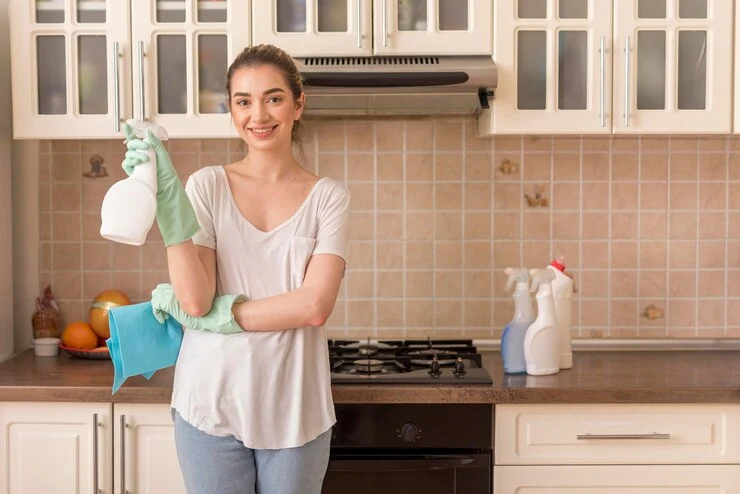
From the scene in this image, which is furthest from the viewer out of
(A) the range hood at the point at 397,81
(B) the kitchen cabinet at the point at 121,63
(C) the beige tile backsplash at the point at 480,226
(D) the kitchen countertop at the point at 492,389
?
(C) the beige tile backsplash at the point at 480,226

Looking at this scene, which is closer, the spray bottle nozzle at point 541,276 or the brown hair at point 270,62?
the brown hair at point 270,62

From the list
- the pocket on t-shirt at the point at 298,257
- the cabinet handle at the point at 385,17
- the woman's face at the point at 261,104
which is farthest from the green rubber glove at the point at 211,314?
the cabinet handle at the point at 385,17

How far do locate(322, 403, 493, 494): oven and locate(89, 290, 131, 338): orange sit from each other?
841 millimetres

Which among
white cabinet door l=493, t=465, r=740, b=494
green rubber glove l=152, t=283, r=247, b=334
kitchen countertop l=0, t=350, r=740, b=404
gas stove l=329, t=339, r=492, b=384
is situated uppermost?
green rubber glove l=152, t=283, r=247, b=334

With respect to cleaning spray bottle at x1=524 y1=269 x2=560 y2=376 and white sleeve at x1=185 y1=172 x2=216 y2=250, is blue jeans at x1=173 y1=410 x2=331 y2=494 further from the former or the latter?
cleaning spray bottle at x1=524 y1=269 x2=560 y2=376

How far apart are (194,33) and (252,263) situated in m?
0.85

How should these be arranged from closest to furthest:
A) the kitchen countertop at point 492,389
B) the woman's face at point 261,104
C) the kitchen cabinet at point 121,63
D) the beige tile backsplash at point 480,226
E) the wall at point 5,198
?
the woman's face at point 261,104 < the kitchen countertop at point 492,389 < the kitchen cabinet at point 121,63 < the wall at point 5,198 < the beige tile backsplash at point 480,226

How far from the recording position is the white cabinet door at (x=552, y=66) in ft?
8.05

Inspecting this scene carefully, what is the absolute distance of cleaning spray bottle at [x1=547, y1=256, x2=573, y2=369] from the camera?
2.50 m

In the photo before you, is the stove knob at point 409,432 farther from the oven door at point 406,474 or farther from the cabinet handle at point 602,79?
the cabinet handle at point 602,79

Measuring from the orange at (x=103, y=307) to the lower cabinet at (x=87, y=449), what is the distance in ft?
1.38

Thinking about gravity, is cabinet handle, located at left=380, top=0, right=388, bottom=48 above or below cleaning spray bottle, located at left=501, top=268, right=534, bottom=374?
above

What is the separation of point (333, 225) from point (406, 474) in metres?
0.70

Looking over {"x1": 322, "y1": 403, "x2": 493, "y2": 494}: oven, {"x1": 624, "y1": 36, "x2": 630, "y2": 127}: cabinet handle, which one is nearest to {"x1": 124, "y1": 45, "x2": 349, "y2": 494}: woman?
{"x1": 322, "y1": 403, "x2": 493, "y2": 494}: oven
